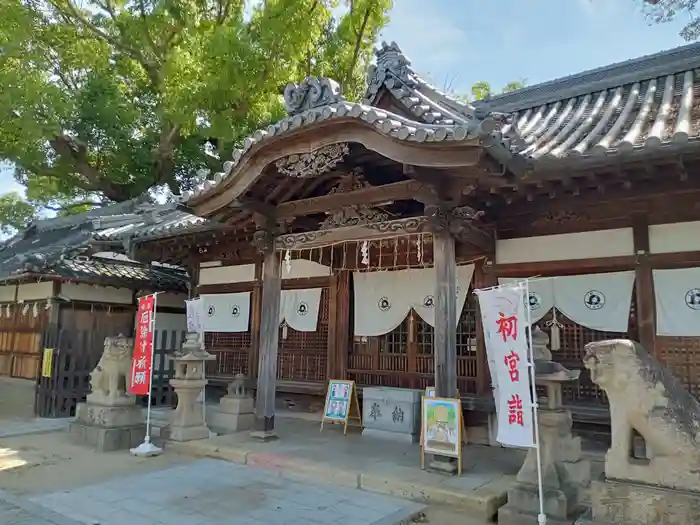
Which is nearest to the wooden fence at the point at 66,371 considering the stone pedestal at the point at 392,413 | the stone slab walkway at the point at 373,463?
the stone slab walkway at the point at 373,463

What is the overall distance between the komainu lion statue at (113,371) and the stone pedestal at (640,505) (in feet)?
24.2

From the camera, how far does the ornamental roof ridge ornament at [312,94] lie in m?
6.74

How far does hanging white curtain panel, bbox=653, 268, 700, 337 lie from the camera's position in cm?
639

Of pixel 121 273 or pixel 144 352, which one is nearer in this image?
pixel 144 352

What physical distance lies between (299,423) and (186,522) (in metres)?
4.85

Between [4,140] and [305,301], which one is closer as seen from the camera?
[305,301]

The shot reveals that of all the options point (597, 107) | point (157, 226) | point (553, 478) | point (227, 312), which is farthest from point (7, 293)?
point (597, 107)

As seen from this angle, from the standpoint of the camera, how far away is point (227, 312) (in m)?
11.4

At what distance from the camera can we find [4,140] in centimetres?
1606

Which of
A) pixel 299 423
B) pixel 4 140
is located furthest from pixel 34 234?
pixel 299 423

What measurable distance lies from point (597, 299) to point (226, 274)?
7.76 m

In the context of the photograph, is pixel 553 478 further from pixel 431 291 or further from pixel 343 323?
pixel 343 323

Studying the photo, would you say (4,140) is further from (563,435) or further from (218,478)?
(563,435)

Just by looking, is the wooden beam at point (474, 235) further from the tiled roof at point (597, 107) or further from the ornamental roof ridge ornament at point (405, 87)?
the ornamental roof ridge ornament at point (405, 87)
